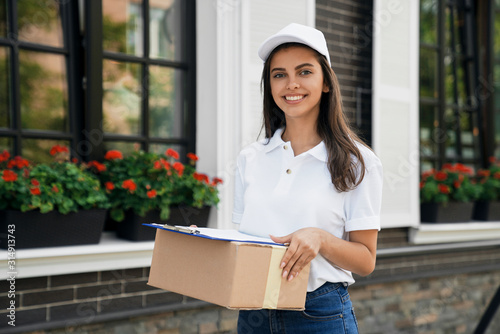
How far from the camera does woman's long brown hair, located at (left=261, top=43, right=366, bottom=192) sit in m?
1.52

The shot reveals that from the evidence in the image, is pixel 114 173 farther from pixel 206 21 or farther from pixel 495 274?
pixel 495 274

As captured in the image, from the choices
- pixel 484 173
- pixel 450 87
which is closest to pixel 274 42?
pixel 484 173

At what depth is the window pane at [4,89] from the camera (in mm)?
3049

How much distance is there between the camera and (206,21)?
3.59 metres

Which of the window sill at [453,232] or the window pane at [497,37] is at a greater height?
the window pane at [497,37]

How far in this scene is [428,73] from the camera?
5.12m

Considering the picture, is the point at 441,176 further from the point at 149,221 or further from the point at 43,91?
the point at 43,91

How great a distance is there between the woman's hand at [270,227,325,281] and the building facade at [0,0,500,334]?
1.77 m

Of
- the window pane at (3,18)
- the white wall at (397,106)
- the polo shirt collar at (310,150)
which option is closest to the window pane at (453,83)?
the white wall at (397,106)

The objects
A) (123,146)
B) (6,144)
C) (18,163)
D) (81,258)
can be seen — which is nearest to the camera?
(18,163)

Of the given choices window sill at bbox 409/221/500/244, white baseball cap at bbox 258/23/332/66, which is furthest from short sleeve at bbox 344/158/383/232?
window sill at bbox 409/221/500/244

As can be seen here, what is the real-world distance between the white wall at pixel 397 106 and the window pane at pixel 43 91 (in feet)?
7.63

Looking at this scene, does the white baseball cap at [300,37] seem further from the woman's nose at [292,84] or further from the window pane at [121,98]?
the window pane at [121,98]

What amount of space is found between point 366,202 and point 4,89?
237 centimetres
